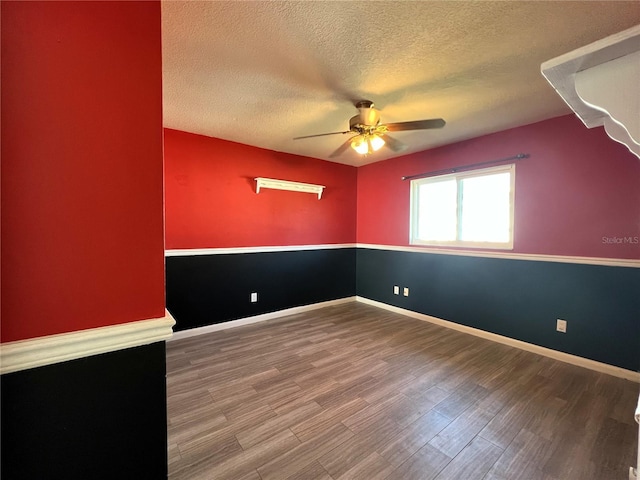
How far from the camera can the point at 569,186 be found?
2549mm

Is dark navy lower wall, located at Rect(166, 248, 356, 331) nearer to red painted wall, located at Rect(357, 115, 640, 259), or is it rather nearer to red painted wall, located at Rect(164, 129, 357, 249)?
red painted wall, located at Rect(164, 129, 357, 249)

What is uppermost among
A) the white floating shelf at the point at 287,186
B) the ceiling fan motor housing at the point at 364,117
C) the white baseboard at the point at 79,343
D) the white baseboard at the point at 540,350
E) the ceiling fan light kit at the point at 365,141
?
the ceiling fan motor housing at the point at 364,117

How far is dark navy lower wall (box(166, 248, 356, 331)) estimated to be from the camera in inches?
122

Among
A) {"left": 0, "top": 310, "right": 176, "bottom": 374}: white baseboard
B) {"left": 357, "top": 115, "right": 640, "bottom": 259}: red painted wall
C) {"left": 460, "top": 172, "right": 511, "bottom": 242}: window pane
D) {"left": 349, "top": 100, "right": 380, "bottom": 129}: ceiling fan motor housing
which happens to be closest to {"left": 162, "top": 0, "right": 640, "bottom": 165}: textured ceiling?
{"left": 349, "top": 100, "right": 380, "bottom": 129}: ceiling fan motor housing

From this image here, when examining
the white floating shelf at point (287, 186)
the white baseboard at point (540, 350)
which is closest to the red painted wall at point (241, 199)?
the white floating shelf at point (287, 186)

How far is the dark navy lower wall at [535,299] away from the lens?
2309 millimetres

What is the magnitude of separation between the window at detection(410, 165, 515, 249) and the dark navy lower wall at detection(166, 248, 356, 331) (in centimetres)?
139

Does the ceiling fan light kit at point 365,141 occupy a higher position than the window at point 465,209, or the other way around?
the ceiling fan light kit at point 365,141

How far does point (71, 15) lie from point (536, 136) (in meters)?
3.56

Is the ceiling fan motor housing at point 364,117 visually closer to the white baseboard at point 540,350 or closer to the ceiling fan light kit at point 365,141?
the ceiling fan light kit at point 365,141

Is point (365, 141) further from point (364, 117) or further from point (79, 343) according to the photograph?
point (79, 343)

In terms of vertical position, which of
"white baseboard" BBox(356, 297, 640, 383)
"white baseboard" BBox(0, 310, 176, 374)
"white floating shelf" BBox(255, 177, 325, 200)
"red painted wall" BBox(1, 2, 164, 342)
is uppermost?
"white floating shelf" BBox(255, 177, 325, 200)

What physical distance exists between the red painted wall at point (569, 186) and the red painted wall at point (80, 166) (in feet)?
10.9

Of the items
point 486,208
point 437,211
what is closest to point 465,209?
point 486,208
